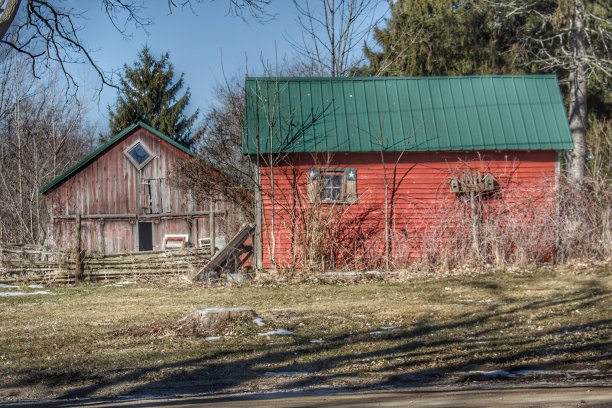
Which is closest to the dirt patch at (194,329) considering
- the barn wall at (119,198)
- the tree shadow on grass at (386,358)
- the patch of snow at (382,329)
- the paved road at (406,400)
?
the tree shadow on grass at (386,358)

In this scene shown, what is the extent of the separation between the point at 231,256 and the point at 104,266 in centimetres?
337

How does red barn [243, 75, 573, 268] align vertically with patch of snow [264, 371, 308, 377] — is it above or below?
above

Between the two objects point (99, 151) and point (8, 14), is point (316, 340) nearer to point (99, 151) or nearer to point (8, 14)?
point (8, 14)

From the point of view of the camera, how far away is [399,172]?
22406 mm

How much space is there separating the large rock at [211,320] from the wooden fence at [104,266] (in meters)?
9.01

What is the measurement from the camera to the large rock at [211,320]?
1201 centimetres

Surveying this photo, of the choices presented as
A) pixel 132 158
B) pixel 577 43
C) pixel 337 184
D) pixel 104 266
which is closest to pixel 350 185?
pixel 337 184

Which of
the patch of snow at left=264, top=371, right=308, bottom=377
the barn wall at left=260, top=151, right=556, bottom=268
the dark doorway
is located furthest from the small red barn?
the patch of snow at left=264, top=371, right=308, bottom=377

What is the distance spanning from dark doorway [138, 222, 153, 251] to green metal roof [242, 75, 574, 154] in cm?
903

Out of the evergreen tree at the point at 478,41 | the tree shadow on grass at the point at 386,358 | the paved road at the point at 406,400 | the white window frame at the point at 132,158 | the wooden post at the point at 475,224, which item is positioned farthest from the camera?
the evergreen tree at the point at 478,41

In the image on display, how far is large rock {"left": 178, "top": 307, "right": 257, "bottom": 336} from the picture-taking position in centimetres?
1201

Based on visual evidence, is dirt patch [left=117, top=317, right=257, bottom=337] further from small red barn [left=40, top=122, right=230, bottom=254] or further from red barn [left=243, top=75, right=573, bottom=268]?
small red barn [left=40, top=122, right=230, bottom=254]

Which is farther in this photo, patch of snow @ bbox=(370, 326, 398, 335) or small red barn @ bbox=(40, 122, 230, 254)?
small red barn @ bbox=(40, 122, 230, 254)

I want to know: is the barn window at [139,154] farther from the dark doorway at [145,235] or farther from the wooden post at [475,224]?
the wooden post at [475,224]
